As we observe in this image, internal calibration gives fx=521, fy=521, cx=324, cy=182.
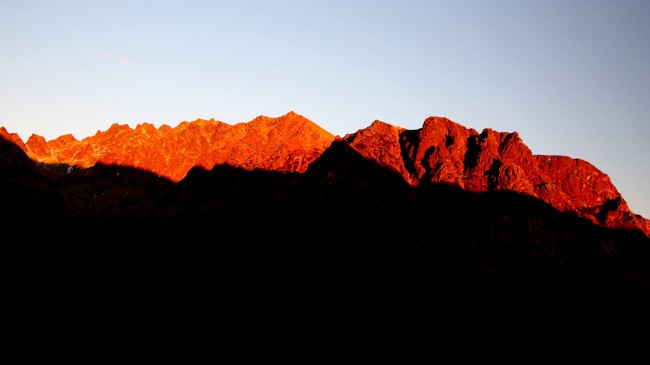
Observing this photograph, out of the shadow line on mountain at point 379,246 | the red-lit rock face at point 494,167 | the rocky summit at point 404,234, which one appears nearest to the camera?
the shadow line on mountain at point 379,246

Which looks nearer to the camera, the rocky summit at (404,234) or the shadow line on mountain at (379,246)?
the shadow line on mountain at (379,246)

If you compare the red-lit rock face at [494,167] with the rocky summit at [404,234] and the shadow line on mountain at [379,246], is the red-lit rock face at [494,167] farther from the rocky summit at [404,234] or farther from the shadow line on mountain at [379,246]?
the shadow line on mountain at [379,246]

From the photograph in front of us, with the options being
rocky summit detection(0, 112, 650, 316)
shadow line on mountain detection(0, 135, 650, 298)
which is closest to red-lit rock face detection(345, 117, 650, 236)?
rocky summit detection(0, 112, 650, 316)

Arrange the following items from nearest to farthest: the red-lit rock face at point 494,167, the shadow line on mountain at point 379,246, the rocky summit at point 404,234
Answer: the shadow line on mountain at point 379,246 < the rocky summit at point 404,234 < the red-lit rock face at point 494,167

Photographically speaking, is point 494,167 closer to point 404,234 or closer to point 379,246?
point 404,234

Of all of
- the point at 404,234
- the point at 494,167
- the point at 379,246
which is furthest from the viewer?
the point at 494,167

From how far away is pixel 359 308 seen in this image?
11225cm

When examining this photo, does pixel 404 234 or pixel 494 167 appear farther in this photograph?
pixel 494 167

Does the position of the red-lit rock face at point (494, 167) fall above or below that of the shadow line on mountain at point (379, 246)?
above

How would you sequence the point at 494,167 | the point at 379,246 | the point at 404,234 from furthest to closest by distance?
1. the point at 494,167
2. the point at 404,234
3. the point at 379,246

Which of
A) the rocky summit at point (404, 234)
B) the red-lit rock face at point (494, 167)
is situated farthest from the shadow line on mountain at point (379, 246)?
the red-lit rock face at point (494, 167)

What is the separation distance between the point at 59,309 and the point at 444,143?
114 metres

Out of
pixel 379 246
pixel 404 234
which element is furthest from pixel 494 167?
pixel 379 246

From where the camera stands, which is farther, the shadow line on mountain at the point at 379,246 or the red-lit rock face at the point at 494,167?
the red-lit rock face at the point at 494,167
